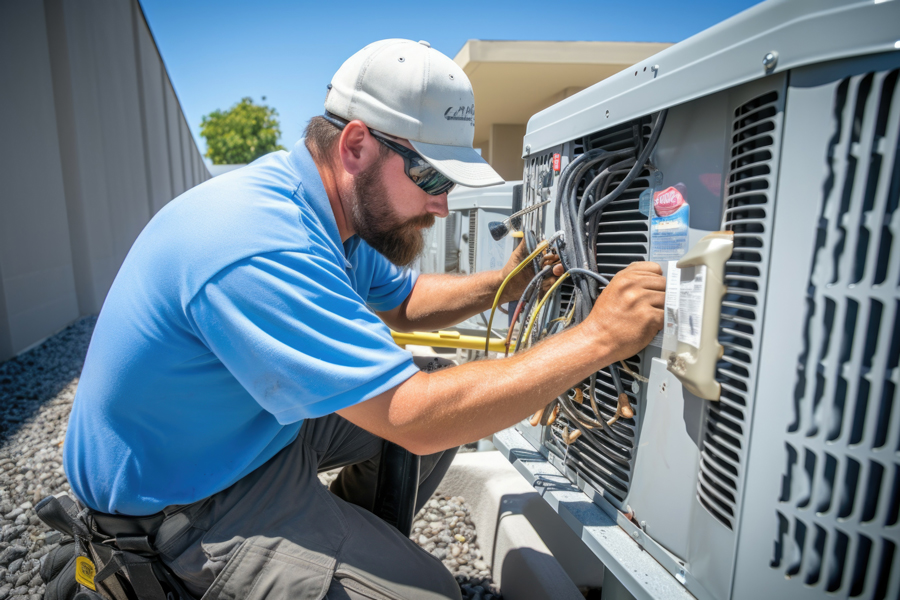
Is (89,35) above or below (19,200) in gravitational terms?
above

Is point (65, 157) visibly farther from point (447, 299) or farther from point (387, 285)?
point (447, 299)

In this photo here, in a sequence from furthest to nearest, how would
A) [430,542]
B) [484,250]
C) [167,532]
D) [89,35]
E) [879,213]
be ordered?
1. [89,35]
2. [484,250]
3. [430,542]
4. [167,532]
5. [879,213]

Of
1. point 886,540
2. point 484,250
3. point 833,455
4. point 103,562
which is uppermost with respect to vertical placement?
point 484,250

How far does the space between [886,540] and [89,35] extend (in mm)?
8608

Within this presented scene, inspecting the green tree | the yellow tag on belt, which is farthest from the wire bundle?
the green tree

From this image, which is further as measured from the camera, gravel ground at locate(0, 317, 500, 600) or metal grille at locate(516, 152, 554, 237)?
gravel ground at locate(0, 317, 500, 600)

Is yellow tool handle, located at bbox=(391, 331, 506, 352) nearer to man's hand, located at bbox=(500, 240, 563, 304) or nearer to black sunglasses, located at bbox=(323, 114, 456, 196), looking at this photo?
man's hand, located at bbox=(500, 240, 563, 304)

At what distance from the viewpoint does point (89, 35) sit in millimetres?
6523

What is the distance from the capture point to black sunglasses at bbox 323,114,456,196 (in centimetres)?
148

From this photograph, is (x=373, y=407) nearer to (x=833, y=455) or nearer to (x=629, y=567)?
(x=629, y=567)

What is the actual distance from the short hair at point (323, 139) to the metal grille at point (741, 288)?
0.90 m

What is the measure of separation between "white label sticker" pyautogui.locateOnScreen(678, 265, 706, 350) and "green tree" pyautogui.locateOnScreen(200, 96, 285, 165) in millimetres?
34189

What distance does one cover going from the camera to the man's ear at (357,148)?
57.6 inches

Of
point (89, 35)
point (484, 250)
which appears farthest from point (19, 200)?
point (484, 250)
